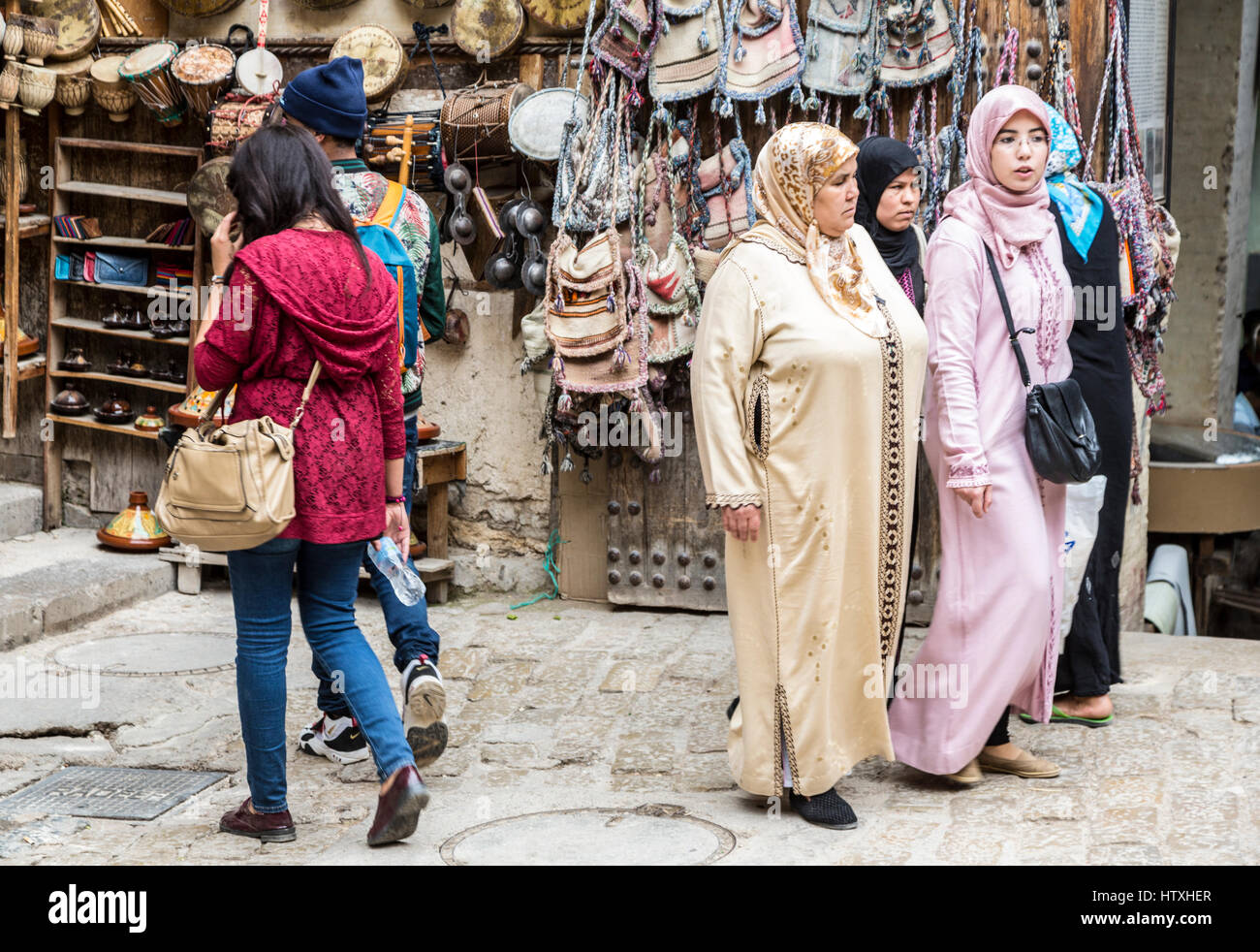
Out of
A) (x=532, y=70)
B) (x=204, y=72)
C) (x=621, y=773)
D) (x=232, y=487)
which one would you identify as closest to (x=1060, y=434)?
(x=621, y=773)

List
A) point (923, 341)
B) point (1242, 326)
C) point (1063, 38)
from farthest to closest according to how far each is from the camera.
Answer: point (1242, 326) < point (1063, 38) < point (923, 341)

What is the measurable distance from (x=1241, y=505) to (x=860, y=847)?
13.7ft

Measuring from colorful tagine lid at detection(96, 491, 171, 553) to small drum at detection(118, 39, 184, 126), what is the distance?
63.8 inches

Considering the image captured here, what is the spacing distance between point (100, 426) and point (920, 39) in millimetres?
3752

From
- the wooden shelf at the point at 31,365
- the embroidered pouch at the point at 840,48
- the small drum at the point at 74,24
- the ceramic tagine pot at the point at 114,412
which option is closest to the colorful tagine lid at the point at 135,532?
the ceramic tagine pot at the point at 114,412

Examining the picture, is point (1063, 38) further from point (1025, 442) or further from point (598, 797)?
point (598, 797)

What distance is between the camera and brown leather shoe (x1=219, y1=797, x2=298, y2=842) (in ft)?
11.8

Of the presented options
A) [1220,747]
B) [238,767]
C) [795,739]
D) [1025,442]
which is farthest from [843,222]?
[238,767]

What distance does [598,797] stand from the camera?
3.95 meters

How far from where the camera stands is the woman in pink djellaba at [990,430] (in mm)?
3855

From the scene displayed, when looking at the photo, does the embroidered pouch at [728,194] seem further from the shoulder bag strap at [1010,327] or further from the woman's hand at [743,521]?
the woman's hand at [743,521]

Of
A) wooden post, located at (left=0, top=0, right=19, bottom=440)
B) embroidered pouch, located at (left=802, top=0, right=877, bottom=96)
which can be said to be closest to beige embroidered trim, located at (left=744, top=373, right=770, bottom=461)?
embroidered pouch, located at (left=802, top=0, right=877, bottom=96)

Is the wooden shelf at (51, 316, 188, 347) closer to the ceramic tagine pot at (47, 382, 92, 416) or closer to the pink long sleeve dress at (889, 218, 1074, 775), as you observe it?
the ceramic tagine pot at (47, 382, 92, 416)

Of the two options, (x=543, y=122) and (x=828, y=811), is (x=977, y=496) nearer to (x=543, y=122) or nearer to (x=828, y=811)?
(x=828, y=811)
